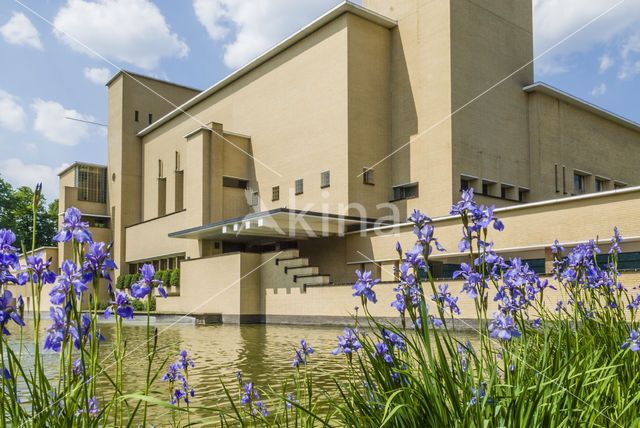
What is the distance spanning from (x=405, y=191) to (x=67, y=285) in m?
23.7

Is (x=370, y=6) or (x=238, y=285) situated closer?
(x=238, y=285)

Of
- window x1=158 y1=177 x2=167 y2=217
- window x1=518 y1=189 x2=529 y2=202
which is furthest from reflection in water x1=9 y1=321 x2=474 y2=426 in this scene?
window x1=158 y1=177 x2=167 y2=217

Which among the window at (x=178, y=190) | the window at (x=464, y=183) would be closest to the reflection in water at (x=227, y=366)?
the window at (x=464, y=183)

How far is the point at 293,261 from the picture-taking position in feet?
74.5

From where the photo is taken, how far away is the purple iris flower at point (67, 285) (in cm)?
210

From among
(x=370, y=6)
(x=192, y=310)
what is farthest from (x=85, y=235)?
(x=370, y=6)

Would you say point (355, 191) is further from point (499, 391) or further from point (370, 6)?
point (499, 391)

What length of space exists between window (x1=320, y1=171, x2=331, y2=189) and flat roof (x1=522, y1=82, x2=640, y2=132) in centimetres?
1090

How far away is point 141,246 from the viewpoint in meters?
36.9

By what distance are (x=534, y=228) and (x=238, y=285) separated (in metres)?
11.8

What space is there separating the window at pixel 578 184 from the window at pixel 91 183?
3247 centimetres

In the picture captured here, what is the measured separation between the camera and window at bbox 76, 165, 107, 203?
42000 mm

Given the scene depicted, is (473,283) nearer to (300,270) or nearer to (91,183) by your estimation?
(300,270)

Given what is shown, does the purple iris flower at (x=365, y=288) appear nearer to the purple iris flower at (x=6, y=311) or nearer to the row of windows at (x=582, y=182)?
the purple iris flower at (x=6, y=311)
